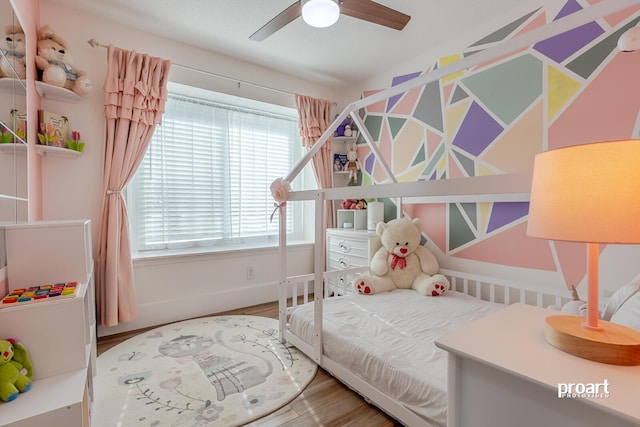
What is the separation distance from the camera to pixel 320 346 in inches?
69.8

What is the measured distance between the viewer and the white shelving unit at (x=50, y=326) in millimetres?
882

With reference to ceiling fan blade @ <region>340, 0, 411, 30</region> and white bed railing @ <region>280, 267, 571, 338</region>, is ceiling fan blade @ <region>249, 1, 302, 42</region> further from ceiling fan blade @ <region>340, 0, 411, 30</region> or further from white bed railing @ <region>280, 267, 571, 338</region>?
white bed railing @ <region>280, 267, 571, 338</region>

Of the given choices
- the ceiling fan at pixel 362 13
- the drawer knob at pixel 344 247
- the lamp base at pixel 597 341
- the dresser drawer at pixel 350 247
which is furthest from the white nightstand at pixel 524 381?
the drawer knob at pixel 344 247

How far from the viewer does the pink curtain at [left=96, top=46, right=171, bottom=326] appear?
220 centimetres

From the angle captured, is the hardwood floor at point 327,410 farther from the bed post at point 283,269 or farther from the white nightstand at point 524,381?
the white nightstand at point 524,381

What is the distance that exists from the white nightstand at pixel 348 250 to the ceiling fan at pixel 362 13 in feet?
5.48

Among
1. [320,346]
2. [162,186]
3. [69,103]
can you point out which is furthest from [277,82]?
[320,346]

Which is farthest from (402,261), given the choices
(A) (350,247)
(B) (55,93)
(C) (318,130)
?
(B) (55,93)

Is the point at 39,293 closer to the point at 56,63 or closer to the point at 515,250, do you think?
the point at 56,63

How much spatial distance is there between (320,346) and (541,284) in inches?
62.7

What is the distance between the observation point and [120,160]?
2.28 meters

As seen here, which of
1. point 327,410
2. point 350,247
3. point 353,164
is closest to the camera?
point 327,410

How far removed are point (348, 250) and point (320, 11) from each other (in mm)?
2059

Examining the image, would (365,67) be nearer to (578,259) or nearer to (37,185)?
(578,259)
